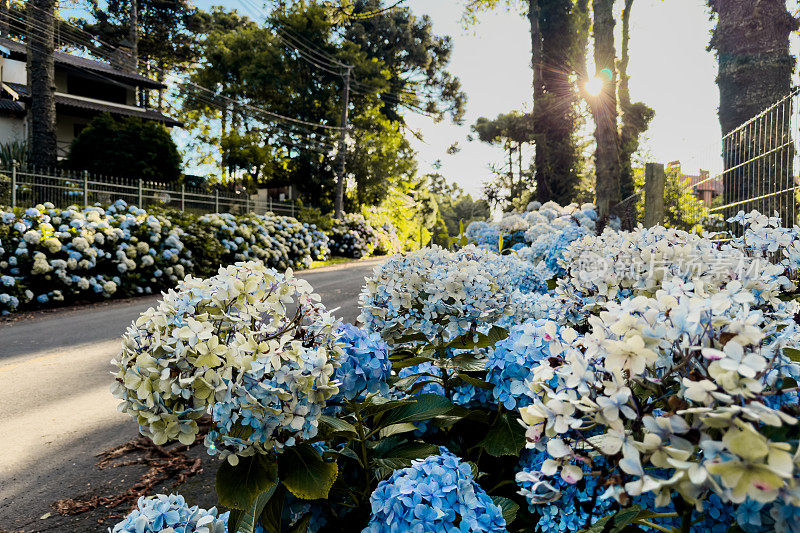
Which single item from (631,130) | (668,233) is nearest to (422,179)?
(631,130)

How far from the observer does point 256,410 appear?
1.13 metres

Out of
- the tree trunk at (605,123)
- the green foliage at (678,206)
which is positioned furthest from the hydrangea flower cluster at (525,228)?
the green foliage at (678,206)

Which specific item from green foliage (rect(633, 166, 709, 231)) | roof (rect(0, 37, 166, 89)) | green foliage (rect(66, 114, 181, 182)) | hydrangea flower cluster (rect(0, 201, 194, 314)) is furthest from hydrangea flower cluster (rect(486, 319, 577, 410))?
roof (rect(0, 37, 166, 89))

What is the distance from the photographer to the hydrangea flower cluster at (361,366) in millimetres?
1431

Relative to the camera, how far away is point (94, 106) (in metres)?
22.4

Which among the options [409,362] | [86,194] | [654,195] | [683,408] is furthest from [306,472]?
[86,194]

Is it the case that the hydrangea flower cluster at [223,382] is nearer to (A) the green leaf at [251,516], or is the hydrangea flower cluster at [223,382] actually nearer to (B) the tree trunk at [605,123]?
(A) the green leaf at [251,516]

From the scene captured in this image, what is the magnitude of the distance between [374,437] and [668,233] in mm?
1641

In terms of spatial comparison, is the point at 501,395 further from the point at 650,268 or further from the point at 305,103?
the point at 305,103

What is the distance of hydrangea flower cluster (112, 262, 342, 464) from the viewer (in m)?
1.13

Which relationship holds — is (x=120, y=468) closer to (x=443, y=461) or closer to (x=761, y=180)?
(x=443, y=461)

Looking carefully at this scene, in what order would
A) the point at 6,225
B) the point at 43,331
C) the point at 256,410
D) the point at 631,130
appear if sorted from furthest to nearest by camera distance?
the point at 631,130
the point at 6,225
the point at 43,331
the point at 256,410

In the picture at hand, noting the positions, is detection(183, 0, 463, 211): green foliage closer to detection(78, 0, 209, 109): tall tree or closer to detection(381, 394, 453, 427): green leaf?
detection(78, 0, 209, 109): tall tree

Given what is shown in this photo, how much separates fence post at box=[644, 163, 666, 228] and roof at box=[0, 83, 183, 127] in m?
22.7
